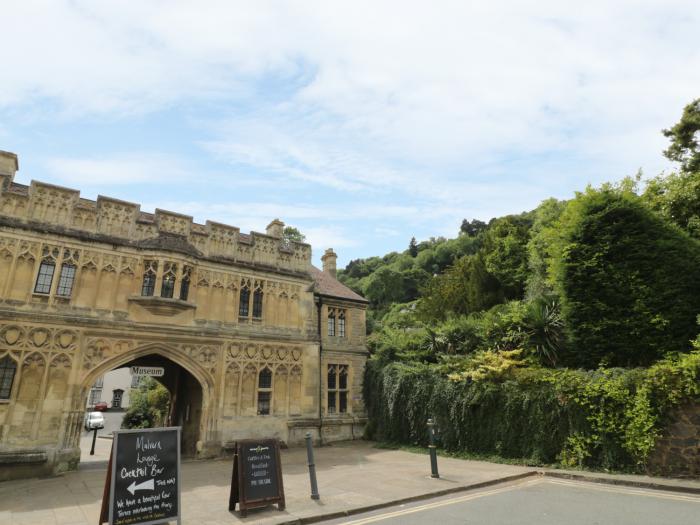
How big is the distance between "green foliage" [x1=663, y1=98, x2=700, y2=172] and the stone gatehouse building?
2129 centimetres

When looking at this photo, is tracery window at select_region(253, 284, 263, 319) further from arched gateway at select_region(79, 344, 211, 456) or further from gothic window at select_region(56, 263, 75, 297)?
gothic window at select_region(56, 263, 75, 297)

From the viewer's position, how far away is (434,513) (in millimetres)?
7984

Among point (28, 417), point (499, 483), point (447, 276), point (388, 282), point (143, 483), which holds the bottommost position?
point (499, 483)

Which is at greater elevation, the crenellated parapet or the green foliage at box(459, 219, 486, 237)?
the green foliage at box(459, 219, 486, 237)

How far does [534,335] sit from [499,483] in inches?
283

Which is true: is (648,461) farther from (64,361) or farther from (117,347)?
(64,361)

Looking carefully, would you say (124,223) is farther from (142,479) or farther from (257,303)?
(142,479)

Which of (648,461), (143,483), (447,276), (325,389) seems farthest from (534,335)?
(447,276)

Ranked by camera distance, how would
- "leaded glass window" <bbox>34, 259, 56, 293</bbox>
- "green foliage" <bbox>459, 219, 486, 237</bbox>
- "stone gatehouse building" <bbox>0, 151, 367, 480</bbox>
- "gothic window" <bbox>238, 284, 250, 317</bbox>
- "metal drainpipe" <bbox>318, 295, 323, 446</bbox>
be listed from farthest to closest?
1. "green foliage" <bbox>459, 219, 486, 237</bbox>
2. "metal drainpipe" <bbox>318, 295, 323, 446</bbox>
3. "gothic window" <bbox>238, 284, 250, 317</bbox>
4. "leaded glass window" <bbox>34, 259, 56, 293</bbox>
5. "stone gatehouse building" <bbox>0, 151, 367, 480</bbox>

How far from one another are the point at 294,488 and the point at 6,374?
10.2 meters

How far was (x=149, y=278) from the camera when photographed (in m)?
15.9

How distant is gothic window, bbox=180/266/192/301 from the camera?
16.4 meters

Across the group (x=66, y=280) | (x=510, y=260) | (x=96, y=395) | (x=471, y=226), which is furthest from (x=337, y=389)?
(x=471, y=226)

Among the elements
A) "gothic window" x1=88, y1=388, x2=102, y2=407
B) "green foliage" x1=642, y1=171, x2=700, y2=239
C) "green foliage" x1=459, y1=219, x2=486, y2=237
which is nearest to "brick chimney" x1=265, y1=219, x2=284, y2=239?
"green foliage" x1=642, y1=171, x2=700, y2=239
